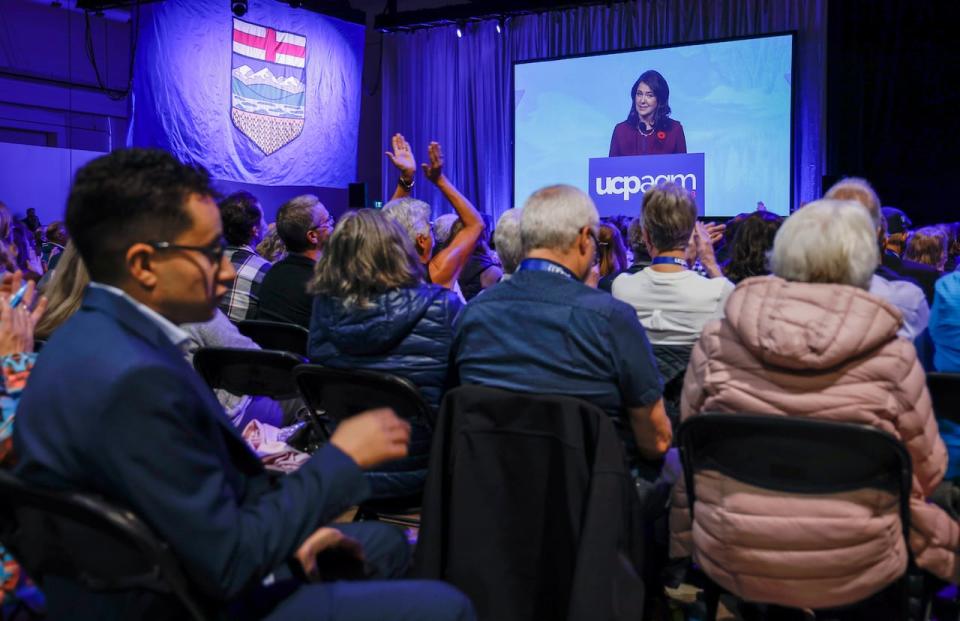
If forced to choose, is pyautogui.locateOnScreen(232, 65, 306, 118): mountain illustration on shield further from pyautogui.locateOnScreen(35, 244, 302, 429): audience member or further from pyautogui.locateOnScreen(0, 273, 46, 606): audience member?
pyautogui.locateOnScreen(0, 273, 46, 606): audience member

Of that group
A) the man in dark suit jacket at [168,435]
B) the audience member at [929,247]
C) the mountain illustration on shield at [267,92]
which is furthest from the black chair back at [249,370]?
the mountain illustration on shield at [267,92]

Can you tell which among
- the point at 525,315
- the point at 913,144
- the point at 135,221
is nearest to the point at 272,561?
the point at 135,221

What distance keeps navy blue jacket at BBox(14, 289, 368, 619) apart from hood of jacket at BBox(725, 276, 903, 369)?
1.08m

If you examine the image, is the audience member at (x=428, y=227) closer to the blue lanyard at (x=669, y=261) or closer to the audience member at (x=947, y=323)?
the blue lanyard at (x=669, y=261)

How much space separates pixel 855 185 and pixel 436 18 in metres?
9.28

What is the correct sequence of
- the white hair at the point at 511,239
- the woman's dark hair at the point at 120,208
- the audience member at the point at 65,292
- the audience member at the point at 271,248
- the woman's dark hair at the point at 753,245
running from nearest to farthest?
the woman's dark hair at the point at 120,208 < the audience member at the point at 65,292 < the woman's dark hair at the point at 753,245 < the white hair at the point at 511,239 < the audience member at the point at 271,248

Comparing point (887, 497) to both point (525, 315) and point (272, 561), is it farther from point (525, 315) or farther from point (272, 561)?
point (272, 561)

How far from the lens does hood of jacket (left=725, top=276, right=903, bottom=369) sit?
1938 millimetres

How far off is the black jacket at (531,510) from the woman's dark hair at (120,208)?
93 cm

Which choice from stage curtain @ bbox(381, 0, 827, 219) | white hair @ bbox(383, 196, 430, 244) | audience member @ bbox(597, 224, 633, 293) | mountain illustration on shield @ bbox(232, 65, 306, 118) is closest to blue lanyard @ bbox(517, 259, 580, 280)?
white hair @ bbox(383, 196, 430, 244)

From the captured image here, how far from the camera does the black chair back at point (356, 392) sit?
2498mm

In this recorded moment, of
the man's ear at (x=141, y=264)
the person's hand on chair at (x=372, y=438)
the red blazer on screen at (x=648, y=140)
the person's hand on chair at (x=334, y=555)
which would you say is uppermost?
the red blazer on screen at (x=648, y=140)

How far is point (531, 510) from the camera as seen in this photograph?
218 centimetres

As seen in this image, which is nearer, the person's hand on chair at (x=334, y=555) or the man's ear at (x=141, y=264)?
the man's ear at (x=141, y=264)
